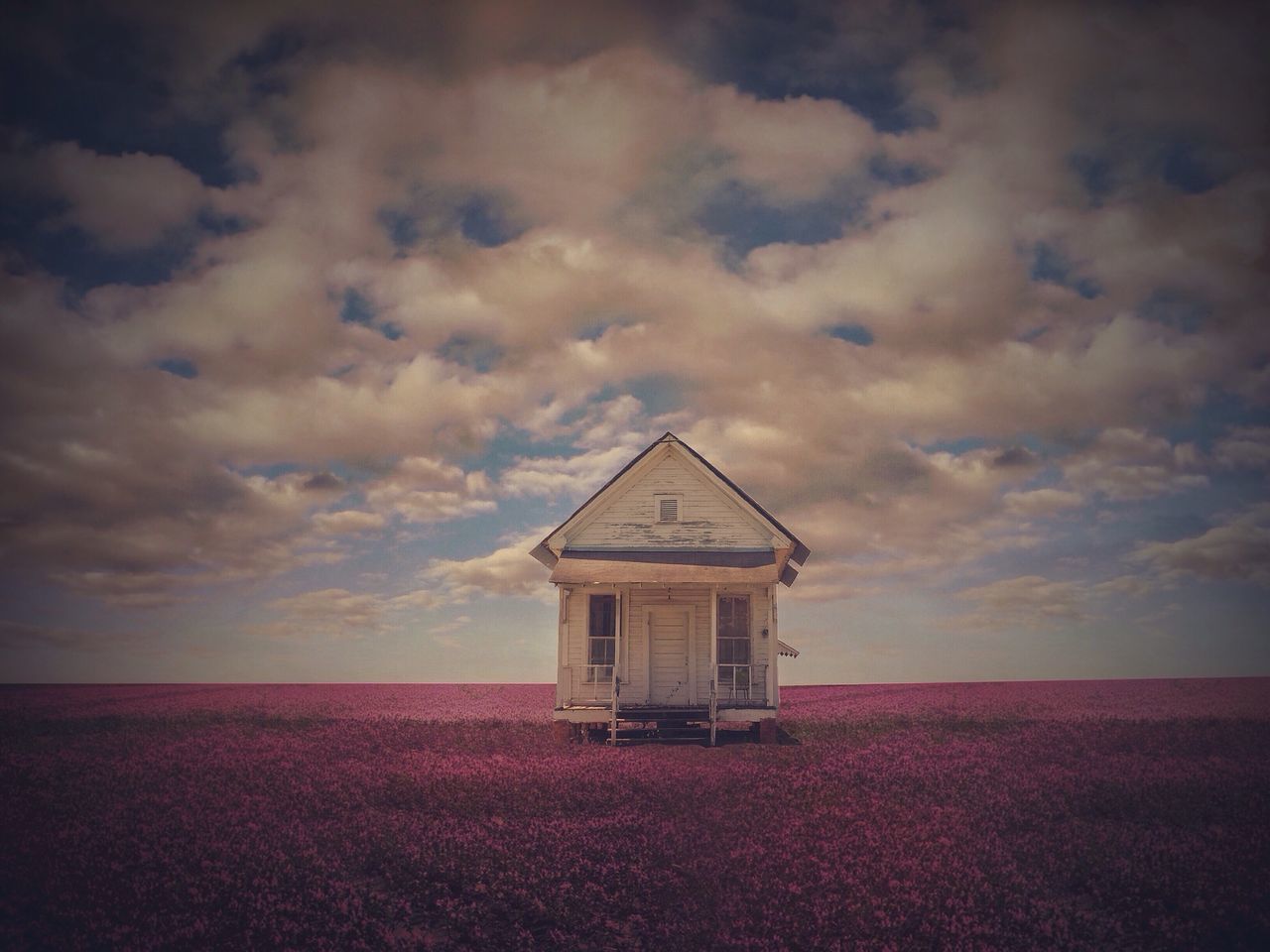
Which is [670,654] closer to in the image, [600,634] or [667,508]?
[600,634]

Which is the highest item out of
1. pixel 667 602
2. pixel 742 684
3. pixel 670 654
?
pixel 667 602

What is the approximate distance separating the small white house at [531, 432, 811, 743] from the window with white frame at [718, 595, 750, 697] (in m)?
0.03

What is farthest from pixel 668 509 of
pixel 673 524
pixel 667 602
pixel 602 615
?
pixel 602 615

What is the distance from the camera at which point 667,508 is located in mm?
24766

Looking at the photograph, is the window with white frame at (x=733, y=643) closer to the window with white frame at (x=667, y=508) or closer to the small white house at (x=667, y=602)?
the small white house at (x=667, y=602)

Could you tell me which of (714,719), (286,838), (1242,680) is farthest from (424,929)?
(1242,680)

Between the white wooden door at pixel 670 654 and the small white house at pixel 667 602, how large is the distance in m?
0.03

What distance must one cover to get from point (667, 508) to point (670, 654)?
162 inches

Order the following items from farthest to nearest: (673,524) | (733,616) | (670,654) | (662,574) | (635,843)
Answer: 1. (673,524)
2. (733,616)
3. (670,654)
4. (662,574)
5. (635,843)

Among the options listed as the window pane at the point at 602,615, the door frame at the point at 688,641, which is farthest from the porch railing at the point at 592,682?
the door frame at the point at 688,641

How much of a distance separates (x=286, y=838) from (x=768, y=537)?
15.2 metres

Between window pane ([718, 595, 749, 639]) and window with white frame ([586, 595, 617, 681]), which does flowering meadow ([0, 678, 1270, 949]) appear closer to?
window with white frame ([586, 595, 617, 681])

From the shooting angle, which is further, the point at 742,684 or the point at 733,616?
the point at 733,616

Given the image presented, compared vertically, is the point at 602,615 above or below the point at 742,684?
above
